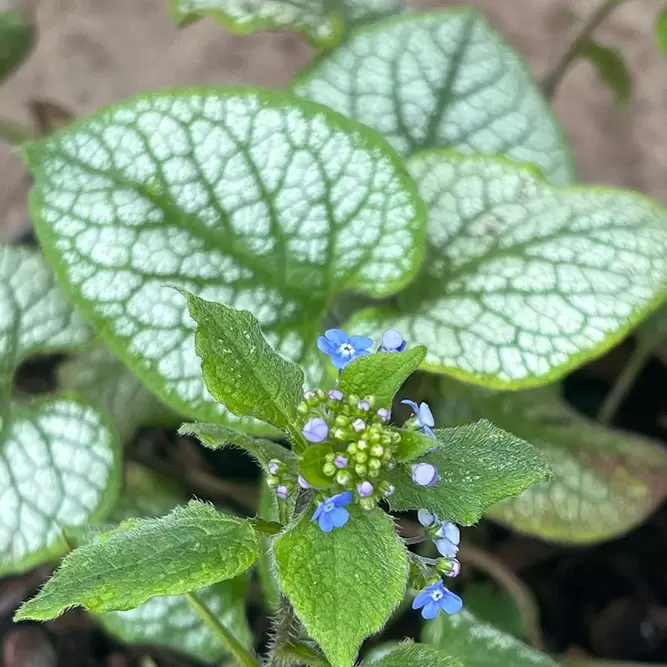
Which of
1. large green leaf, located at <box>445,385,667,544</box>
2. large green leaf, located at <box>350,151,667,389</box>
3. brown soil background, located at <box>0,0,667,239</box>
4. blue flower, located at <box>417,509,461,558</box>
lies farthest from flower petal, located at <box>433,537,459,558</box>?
brown soil background, located at <box>0,0,667,239</box>

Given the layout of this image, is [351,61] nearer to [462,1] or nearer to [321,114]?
[321,114]

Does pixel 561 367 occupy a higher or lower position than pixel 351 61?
lower

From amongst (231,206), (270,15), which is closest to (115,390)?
(231,206)

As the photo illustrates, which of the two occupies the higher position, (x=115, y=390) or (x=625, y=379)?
(x=115, y=390)

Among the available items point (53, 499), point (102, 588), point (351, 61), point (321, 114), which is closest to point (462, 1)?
point (351, 61)

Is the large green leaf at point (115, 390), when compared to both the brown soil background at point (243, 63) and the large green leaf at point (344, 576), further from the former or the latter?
the brown soil background at point (243, 63)

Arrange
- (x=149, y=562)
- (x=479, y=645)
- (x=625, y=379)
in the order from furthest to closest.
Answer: (x=625, y=379) → (x=479, y=645) → (x=149, y=562)

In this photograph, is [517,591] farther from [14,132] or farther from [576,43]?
[14,132]
